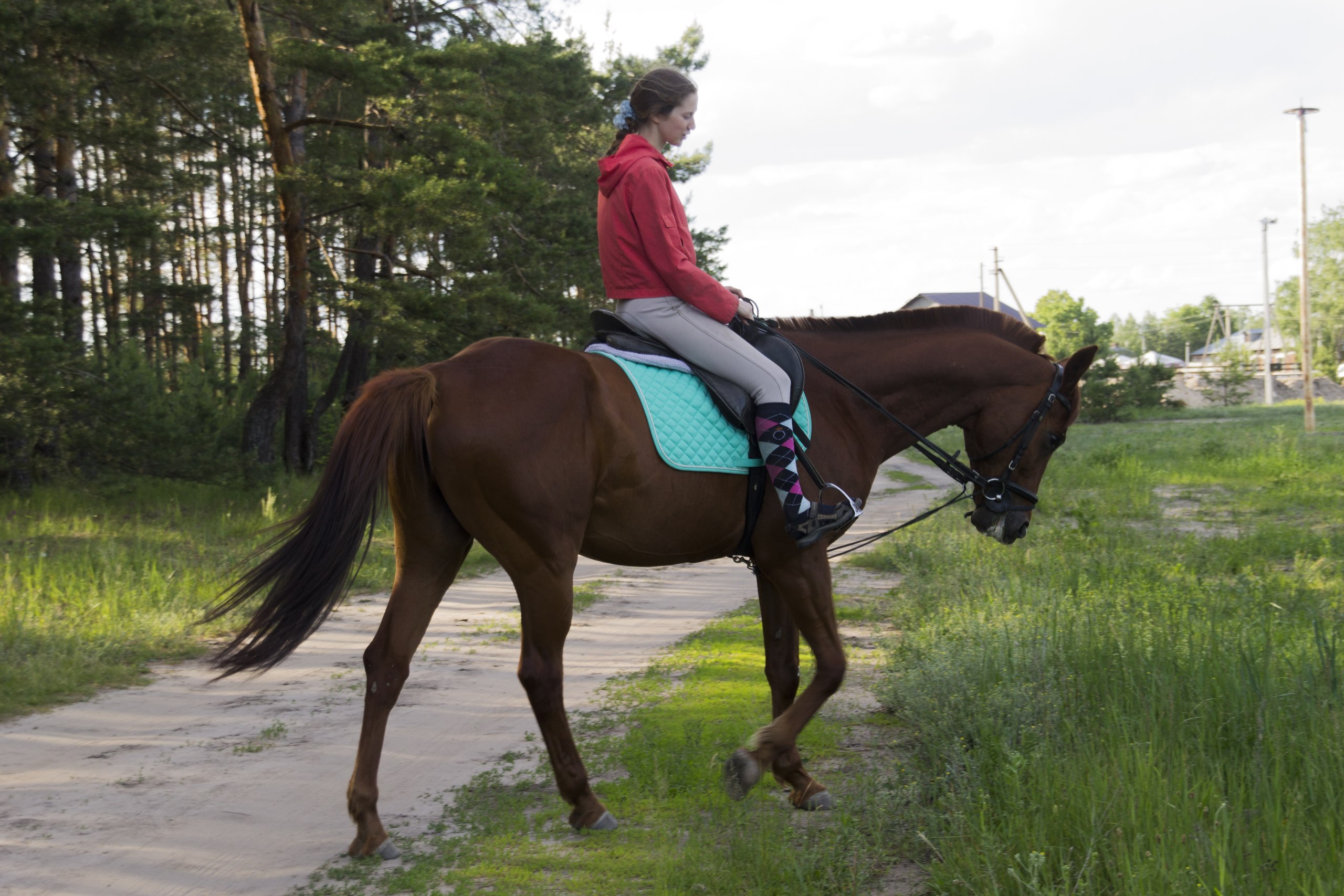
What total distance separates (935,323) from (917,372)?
0.37m

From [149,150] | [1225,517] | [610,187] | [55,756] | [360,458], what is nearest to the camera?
[360,458]

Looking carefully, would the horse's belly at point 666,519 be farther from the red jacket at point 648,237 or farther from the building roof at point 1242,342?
the building roof at point 1242,342

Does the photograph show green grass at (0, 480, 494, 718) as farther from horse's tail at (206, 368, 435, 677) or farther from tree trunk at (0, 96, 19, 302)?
horse's tail at (206, 368, 435, 677)

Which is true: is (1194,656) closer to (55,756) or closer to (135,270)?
(55,756)

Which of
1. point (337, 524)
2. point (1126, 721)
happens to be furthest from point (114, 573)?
point (1126, 721)

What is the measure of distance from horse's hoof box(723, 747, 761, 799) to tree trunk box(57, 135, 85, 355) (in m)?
10.7

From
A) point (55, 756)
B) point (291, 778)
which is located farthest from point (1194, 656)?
point (55, 756)

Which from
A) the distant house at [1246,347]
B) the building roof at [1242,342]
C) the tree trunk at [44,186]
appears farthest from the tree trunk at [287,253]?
the building roof at [1242,342]

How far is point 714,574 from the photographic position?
436 inches

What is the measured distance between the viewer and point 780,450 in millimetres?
4336

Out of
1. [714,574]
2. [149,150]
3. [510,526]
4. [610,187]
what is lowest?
[714,574]

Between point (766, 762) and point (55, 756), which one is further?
point (55, 756)

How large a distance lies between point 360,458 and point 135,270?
2850 centimetres

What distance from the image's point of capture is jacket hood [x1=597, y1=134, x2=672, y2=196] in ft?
14.3
